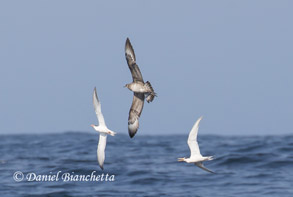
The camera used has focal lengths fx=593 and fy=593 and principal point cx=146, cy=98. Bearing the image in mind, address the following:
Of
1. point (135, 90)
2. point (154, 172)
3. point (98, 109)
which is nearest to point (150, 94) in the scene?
point (135, 90)

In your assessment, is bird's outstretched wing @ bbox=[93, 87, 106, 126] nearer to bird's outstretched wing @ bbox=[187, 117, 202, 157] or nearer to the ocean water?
bird's outstretched wing @ bbox=[187, 117, 202, 157]

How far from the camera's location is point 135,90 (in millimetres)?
17812

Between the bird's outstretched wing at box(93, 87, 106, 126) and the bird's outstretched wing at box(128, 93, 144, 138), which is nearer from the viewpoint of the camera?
the bird's outstretched wing at box(93, 87, 106, 126)

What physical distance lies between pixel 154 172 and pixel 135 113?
41.6ft

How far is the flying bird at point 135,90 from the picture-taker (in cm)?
1778

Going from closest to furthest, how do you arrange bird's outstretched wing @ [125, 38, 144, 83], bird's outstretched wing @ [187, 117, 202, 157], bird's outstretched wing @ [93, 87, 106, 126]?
bird's outstretched wing @ [187, 117, 202, 157] → bird's outstretched wing @ [125, 38, 144, 83] → bird's outstretched wing @ [93, 87, 106, 126]

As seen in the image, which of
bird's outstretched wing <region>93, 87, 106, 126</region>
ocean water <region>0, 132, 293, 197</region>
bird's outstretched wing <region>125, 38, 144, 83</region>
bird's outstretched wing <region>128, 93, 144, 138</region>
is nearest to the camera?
bird's outstretched wing <region>125, 38, 144, 83</region>

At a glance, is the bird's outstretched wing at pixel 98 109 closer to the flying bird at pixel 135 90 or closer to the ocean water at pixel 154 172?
the flying bird at pixel 135 90

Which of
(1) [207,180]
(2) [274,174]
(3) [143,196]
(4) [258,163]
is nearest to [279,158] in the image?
(4) [258,163]

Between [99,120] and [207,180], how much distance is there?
505 inches

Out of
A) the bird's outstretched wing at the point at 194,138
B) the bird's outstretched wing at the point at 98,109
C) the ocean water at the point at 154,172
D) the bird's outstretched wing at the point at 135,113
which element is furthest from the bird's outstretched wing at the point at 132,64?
the ocean water at the point at 154,172

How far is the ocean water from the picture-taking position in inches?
1085

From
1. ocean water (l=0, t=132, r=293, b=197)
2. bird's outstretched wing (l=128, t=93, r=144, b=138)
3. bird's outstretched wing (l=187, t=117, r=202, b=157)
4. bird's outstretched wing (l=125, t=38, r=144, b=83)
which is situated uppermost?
bird's outstretched wing (l=125, t=38, r=144, b=83)

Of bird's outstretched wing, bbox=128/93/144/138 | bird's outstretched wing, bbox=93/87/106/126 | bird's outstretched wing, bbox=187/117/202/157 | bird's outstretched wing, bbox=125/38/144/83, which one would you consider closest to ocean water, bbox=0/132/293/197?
bird's outstretched wing, bbox=128/93/144/138
